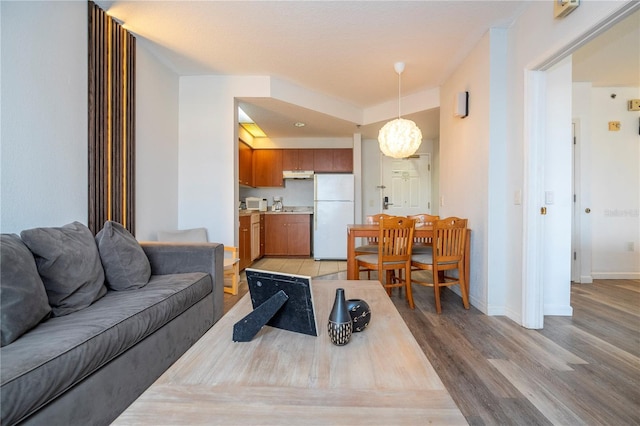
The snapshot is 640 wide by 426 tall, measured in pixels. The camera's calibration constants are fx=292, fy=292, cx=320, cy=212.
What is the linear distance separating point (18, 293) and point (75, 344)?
1.08ft

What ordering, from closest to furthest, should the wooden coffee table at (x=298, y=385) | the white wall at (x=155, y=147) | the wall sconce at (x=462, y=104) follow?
1. the wooden coffee table at (x=298, y=385)
2. the white wall at (x=155, y=147)
3. the wall sconce at (x=462, y=104)

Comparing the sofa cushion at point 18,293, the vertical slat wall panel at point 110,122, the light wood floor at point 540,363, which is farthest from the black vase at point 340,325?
the vertical slat wall panel at point 110,122

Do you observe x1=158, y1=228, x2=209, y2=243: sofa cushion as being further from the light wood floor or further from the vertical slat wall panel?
the light wood floor

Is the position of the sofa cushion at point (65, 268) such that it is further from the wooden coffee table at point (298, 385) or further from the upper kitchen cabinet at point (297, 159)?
the upper kitchen cabinet at point (297, 159)

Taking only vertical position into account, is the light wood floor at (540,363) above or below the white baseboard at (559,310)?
below

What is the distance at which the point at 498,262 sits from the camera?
2566mm

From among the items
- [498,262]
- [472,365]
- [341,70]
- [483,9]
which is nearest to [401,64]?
[341,70]

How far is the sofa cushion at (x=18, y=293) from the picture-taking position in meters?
1.06

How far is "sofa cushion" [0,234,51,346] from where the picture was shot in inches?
41.9

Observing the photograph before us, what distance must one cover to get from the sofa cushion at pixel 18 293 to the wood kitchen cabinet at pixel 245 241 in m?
2.69

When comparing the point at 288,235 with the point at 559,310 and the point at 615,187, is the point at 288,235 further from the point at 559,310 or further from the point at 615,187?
the point at 615,187

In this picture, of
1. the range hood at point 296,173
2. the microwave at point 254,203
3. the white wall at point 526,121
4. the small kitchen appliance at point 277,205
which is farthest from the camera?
the small kitchen appliance at point 277,205

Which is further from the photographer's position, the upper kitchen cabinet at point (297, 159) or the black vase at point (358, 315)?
the upper kitchen cabinet at point (297, 159)

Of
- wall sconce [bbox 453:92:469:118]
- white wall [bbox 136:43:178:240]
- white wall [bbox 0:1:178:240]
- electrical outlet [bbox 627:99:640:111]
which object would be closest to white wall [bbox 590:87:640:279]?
electrical outlet [bbox 627:99:640:111]
